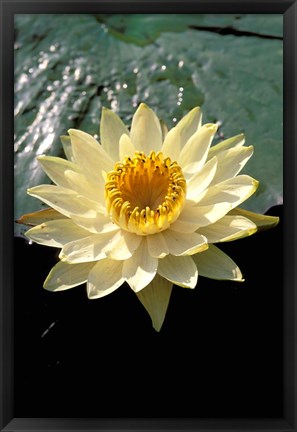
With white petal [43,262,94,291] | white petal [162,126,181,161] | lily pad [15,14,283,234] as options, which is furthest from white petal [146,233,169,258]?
lily pad [15,14,283,234]

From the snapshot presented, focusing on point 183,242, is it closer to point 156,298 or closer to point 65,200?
point 156,298

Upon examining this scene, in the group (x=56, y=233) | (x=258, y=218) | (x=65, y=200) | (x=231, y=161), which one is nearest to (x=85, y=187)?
(x=65, y=200)

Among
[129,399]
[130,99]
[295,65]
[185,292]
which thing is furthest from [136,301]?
[295,65]

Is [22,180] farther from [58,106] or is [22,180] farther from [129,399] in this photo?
[129,399]

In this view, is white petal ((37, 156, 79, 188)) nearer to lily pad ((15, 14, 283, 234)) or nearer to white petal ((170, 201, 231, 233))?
lily pad ((15, 14, 283, 234))

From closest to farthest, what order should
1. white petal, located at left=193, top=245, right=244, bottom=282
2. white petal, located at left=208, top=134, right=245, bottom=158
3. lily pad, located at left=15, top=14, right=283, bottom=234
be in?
1. white petal, located at left=193, top=245, right=244, bottom=282
2. white petal, located at left=208, top=134, right=245, bottom=158
3. lily pad, located at left=15, top=14, right=283, bottom=234

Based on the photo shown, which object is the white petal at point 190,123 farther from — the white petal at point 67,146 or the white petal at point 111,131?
the white petal at point 67,146
